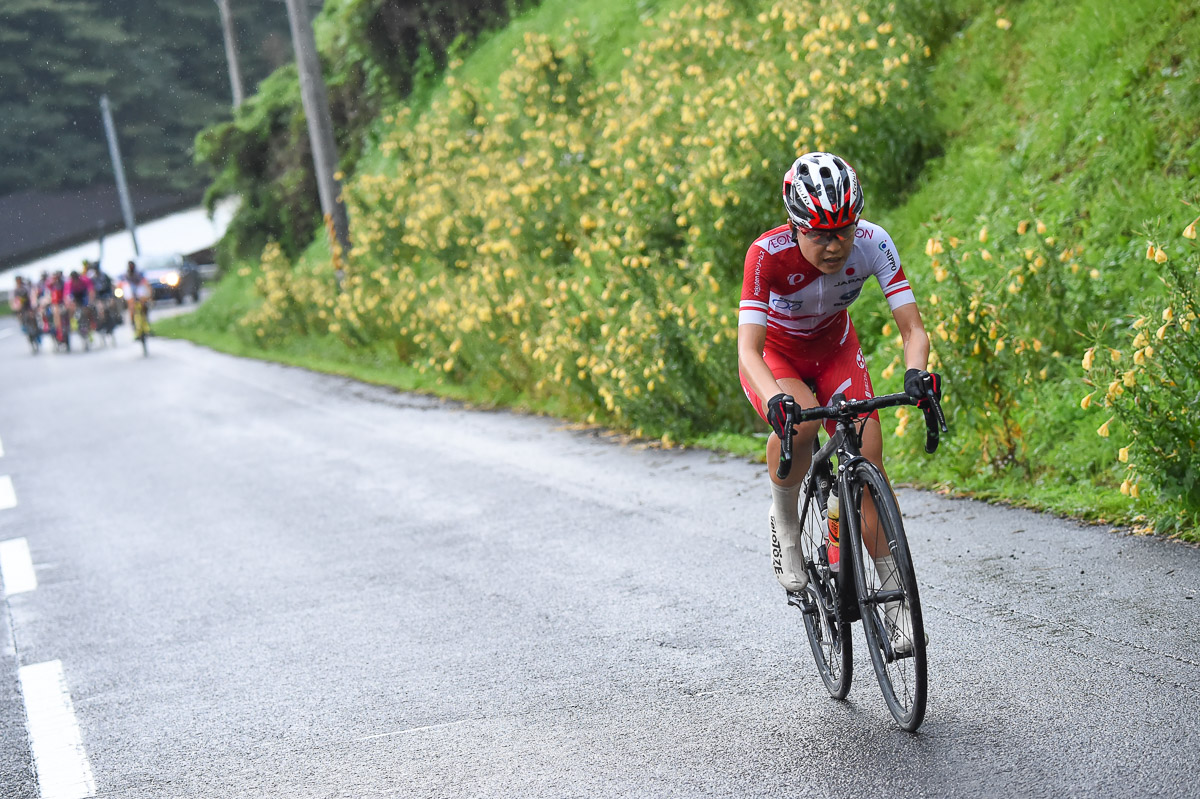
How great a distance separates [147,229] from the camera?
65938 millimetres

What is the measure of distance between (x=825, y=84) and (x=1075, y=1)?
2.52 metres

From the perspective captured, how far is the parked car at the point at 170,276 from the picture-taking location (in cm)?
4875

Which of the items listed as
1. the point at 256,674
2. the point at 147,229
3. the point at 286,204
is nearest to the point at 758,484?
the point at 256,674

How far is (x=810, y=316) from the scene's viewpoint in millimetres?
5035

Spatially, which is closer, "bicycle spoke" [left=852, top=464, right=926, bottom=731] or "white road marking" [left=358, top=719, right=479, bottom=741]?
"bicycle spoke" [left=852, top=464, right=926, bottom=731]

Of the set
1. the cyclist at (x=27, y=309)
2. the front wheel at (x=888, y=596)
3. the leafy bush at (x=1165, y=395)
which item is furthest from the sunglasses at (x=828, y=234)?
the cyclist at (x=27, y=309)

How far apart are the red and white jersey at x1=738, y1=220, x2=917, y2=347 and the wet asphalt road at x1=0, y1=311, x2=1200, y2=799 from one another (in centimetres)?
149

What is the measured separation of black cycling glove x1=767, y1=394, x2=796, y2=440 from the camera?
4.33 m

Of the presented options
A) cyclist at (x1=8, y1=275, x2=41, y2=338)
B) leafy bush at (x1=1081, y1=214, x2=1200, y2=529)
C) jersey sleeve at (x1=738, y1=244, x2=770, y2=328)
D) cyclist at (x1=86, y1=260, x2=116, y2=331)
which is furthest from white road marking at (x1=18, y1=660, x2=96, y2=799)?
cyclist at (x1=8, y1=275, x2=41, y2=338)

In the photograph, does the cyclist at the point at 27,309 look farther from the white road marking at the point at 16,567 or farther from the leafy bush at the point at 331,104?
the white road marking at the point at 16,567

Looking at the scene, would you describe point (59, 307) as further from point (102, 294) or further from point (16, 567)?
point (16, 567)

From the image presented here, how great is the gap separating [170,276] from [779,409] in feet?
157

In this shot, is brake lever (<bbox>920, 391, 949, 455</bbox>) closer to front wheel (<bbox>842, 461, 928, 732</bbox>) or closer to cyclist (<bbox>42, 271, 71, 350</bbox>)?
front wheel (<bbox>842, 461, 928, 732</bbox>)

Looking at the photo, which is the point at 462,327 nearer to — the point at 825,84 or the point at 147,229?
the point at 825,84
